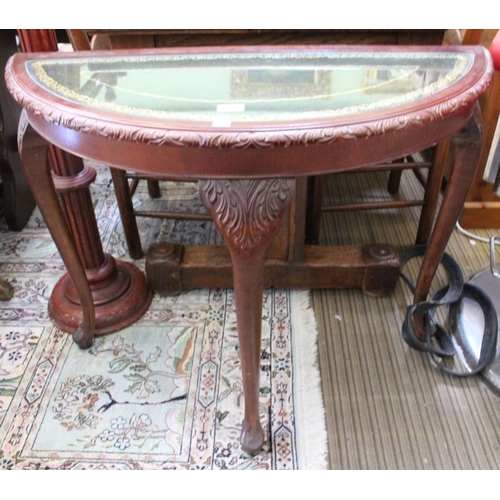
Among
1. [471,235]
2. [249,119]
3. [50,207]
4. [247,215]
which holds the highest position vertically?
[249,119]

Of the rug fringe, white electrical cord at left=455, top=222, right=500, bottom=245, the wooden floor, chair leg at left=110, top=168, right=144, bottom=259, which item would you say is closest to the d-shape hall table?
the rug fringe

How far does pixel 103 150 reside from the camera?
25.9 inches

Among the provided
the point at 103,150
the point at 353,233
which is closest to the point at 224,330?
the point at 353,233

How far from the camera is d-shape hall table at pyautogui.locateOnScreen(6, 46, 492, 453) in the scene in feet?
2.00

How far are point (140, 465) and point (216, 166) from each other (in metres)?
0.66

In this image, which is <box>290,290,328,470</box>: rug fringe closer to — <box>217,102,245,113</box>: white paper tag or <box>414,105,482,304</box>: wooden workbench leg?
<box>414,105,482,304</box>: wooden workbench leg

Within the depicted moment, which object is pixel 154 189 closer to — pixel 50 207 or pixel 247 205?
pixel 50 207

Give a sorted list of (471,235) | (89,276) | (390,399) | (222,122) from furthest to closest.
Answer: (471,235), (89,276), (390,399), (222,122)

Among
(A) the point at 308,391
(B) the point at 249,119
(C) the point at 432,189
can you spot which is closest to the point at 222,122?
(B) the point at 249,119

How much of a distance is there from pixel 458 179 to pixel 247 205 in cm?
49

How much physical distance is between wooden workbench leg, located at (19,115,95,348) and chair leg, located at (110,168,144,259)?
337 mm

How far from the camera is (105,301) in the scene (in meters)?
1.25

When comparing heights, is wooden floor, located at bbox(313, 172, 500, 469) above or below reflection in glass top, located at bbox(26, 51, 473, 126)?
below
